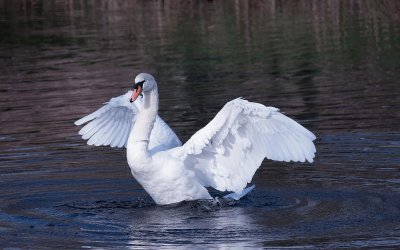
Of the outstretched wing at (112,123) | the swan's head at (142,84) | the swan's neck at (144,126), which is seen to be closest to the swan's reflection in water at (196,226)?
the swan's neck at (144,126)

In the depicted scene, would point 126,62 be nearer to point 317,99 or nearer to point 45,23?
point 317,99

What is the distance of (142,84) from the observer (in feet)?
38.7

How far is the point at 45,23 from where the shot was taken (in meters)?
36.2

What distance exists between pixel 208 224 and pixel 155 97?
1.79 metres

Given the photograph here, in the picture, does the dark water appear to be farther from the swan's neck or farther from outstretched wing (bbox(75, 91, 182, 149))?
the swan's neck

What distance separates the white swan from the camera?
11.5 metres

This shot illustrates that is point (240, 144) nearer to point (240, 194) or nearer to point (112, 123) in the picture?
point (240, 194)

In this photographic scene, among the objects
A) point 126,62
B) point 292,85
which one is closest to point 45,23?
point 126,62

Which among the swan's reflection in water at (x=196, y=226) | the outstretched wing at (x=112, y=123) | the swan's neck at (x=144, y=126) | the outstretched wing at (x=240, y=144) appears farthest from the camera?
the outstretched wing at (x=112, y=123)

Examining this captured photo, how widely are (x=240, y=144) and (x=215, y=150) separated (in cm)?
29

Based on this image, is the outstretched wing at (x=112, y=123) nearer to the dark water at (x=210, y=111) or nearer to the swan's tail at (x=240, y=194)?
the dark water at (x=210, y=111)

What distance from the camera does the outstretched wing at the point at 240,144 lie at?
1140 centimetres

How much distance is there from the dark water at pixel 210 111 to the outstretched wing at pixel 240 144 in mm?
351

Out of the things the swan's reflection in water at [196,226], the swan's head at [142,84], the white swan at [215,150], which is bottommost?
the swan's reflection in water at [196,226]
